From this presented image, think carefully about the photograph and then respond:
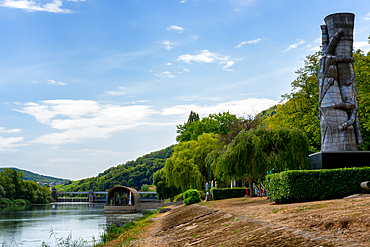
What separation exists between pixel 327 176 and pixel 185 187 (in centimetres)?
3337

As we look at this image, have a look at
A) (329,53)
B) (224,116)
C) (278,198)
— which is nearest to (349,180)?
(278,198)

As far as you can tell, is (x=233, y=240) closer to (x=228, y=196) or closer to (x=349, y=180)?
(x=349, y=180)

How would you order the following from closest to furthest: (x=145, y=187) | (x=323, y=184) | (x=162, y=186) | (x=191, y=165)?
1. (x=323, y=184)
2. (x=191, y=165)
3. (x=162, y=186)
4. (x=145, y=187)

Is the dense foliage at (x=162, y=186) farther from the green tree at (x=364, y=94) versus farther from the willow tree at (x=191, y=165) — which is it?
the green tree at (x=364, y=94)

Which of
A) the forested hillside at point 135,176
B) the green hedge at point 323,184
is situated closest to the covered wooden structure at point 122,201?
the green hedge at point 323,184

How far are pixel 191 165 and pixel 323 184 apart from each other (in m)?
32.3

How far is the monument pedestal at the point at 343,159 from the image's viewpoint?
1819 centimetres

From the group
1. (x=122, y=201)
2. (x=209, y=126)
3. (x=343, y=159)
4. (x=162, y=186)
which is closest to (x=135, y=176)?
(x=122, y=201)

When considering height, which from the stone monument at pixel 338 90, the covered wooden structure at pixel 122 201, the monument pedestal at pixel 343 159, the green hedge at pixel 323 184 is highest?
the stone monument at pixel 338 90

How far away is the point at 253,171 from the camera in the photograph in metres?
26.7

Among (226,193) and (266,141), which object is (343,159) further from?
(226,193)

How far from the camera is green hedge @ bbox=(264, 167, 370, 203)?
623 inches

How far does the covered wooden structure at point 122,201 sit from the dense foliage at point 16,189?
34.5 m

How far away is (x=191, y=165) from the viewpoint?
156ft
